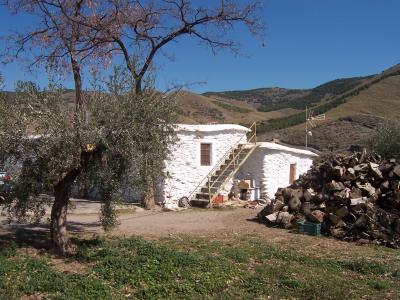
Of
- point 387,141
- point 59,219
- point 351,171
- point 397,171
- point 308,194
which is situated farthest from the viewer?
point 387,141

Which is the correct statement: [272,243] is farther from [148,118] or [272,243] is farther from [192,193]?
[192,193]

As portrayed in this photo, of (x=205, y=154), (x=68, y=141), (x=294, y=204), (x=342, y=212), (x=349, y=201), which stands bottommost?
(x=342, y=212)

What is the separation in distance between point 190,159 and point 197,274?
13202 mm

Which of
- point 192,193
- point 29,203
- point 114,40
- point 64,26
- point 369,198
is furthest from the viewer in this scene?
point 192,193

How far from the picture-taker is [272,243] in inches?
499

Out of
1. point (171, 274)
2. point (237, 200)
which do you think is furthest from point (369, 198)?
point (237, 200)

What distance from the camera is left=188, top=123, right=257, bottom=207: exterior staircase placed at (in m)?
21.3

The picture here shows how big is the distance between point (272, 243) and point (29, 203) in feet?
21.0

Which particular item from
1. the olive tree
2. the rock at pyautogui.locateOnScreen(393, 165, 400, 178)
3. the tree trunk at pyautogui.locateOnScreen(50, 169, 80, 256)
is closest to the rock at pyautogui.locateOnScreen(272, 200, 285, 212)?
the rock at pyautogui.locateOnScreen(393, 165, 400, 178)

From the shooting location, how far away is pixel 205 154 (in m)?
22.7

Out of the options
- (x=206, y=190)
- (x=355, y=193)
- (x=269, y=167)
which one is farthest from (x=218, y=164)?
(x=355, y=193)

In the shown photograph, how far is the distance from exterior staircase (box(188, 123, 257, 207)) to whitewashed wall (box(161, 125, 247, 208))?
0.25 meters

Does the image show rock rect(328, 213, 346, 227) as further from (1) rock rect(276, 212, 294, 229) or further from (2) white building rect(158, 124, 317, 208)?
(2) white building rect(158, 124, 317, 208)

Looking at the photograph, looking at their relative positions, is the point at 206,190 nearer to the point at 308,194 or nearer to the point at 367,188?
the point at 308,194
